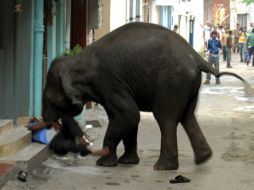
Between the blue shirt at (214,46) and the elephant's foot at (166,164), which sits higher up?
the blue shirt at (214,46)

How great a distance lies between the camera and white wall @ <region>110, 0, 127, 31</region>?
1700 centimetres

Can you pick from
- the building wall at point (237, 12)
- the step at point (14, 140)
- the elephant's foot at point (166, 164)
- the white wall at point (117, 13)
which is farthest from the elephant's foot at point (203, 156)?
the building wall at point (237, 12)

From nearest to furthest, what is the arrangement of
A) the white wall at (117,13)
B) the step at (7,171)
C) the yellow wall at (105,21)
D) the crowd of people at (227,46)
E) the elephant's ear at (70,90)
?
the step at (7,171) < the elephant's ear at (70,90) < the yellow wall at (105,21) < the white wall at (117,13) < the crowd of people at (227,46)

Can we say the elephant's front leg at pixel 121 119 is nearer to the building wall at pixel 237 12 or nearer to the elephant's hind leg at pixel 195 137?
the elephant's hind leg at pixel 195 137

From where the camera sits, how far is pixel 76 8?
45.0 feet

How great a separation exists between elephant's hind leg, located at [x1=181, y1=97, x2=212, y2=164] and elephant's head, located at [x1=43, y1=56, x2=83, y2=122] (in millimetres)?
1358

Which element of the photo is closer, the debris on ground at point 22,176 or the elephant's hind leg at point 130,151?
the debris on ground at point 22,176

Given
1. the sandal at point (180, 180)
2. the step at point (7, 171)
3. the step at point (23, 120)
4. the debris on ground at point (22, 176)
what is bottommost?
the sandal at point (180, 180)

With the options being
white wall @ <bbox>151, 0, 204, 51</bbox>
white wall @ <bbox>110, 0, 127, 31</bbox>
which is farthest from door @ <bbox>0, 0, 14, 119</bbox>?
white wall @ <bbox>151, 0, 204, 51</bbox>

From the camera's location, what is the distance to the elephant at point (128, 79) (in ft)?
26.4

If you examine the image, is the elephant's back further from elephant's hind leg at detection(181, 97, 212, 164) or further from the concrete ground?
the concrete ground

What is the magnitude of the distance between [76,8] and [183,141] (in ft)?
14.4

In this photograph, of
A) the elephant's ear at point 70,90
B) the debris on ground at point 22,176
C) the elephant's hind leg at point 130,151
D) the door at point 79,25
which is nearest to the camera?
the debris on ground at point 22,176

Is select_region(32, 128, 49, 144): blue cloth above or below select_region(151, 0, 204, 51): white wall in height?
below
